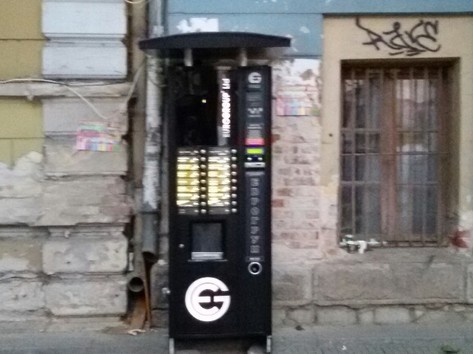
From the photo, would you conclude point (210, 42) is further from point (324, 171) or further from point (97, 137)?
point (324, 171)

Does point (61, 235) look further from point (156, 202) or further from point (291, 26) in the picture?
point (291, 26)

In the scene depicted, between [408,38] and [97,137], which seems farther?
[408,38]

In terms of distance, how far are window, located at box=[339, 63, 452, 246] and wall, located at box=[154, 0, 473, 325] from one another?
0.28 metres

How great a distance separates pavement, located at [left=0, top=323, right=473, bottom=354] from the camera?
6.91m

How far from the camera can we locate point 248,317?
6.71 metres

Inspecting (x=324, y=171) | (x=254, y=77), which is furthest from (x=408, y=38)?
(x=254, y=77)

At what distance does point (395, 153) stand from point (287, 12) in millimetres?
1632

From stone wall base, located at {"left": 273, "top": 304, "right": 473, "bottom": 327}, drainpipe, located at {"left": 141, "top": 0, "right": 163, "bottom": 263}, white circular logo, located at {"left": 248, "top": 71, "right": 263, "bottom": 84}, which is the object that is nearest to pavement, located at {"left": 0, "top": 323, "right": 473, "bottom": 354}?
stone wall base, located at {"left": 273, "top": 304, "right": 473, "bottom": 327}

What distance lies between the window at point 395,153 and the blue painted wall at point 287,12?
543 millimetres

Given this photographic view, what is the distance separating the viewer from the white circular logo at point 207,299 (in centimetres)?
666

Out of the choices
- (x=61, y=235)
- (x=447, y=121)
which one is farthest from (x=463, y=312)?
(x=61, y=235)

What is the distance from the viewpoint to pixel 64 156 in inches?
290

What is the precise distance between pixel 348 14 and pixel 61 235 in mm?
3161

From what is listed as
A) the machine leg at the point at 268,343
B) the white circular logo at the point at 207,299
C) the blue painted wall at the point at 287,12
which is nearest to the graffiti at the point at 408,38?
the blue painted wall at the point at 287,12
